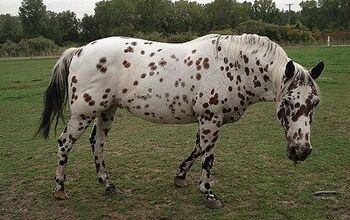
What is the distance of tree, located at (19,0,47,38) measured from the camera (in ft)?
225

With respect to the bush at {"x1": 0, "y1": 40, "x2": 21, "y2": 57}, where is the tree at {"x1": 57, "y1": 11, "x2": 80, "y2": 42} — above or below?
above

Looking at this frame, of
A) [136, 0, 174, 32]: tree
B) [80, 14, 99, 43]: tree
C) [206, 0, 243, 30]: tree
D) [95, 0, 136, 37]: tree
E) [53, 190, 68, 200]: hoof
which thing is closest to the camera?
[53, 190, 68, 200]: hoof

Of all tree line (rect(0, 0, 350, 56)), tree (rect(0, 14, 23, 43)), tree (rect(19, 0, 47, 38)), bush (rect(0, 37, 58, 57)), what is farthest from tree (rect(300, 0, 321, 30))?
tree (rect(0, 14, 23, 43))

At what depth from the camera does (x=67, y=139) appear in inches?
179

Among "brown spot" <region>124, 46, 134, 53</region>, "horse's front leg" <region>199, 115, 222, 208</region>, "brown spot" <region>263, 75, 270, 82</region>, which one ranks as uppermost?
"brown spot" <region>124, 46, 134, 53</region>

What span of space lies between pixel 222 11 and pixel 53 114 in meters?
61.5

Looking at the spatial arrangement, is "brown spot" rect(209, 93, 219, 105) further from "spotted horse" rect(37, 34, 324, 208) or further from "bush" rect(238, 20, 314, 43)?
"bush" rect(238, 20, 314, 43)

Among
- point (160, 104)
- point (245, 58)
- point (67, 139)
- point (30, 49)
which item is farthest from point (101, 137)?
point (30, 49)

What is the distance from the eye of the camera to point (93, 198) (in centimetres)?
468

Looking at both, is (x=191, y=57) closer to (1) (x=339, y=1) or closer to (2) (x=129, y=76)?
(2) (x=129, y=76)

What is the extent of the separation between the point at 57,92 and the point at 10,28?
2905 inches

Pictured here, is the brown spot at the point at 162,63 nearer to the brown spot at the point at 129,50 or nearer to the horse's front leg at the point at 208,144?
the brown spot at the point at 129,50

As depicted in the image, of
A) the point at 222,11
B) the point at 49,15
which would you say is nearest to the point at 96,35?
the point at 49,15

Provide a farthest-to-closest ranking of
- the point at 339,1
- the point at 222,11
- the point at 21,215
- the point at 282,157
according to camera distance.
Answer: the point at 339,1
the point at 222,11
the point at 282,157
the point at 21,215
